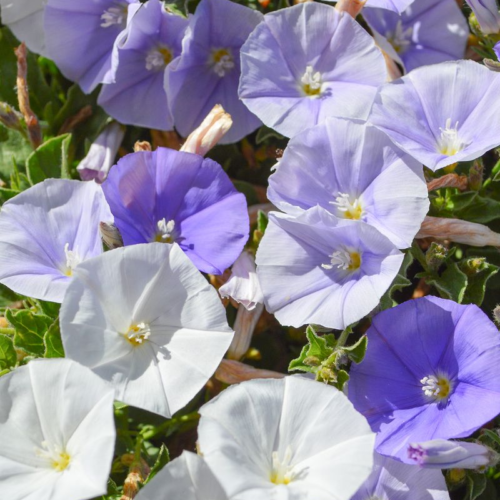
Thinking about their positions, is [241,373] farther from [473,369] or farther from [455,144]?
[455,144]

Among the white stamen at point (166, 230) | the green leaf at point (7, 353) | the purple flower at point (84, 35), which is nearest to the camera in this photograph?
the green leaf at point (7, 353)

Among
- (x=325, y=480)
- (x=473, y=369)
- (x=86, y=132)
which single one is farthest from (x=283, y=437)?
(x=86, y=132)

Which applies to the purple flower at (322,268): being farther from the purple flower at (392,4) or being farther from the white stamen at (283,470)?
the purple flower at (392,4)

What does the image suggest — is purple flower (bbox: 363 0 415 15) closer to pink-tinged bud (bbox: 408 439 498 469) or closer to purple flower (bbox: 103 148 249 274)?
purple flower (bbox: 103 148 249 274)

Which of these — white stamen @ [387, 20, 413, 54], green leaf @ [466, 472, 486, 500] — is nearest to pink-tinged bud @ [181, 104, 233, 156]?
white stamen @ [387, 20, 413, 54]

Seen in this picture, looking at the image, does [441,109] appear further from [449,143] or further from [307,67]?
[307,67]

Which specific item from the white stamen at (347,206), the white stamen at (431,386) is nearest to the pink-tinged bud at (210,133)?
the white stamen at (347,206)
